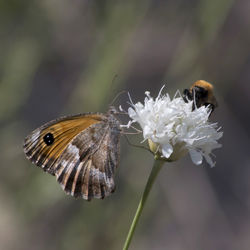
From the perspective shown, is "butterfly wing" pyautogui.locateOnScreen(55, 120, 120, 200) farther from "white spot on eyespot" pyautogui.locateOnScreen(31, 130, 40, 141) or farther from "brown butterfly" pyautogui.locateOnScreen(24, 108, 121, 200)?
"white spot on eyespot" pyautogui.locateOnScreen(31, 130, 40, 141)

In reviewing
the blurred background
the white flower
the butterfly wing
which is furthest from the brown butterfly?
the blurred background

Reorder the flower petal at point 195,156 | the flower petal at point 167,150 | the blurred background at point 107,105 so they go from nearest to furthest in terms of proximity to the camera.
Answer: the flower petal at point 167,150, the flower petal at point 195,156, the blurred background at point 107,105

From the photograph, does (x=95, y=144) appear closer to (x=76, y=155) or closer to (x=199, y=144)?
(x=76, y=155)

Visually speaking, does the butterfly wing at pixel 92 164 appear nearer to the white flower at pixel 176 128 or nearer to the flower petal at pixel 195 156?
the white flower at pixel 176 128

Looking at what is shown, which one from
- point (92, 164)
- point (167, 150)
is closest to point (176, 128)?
point (167, 150)

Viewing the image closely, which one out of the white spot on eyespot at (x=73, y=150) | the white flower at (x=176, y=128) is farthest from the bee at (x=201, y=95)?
the white spot on eyespot at (x=73, y=150)
